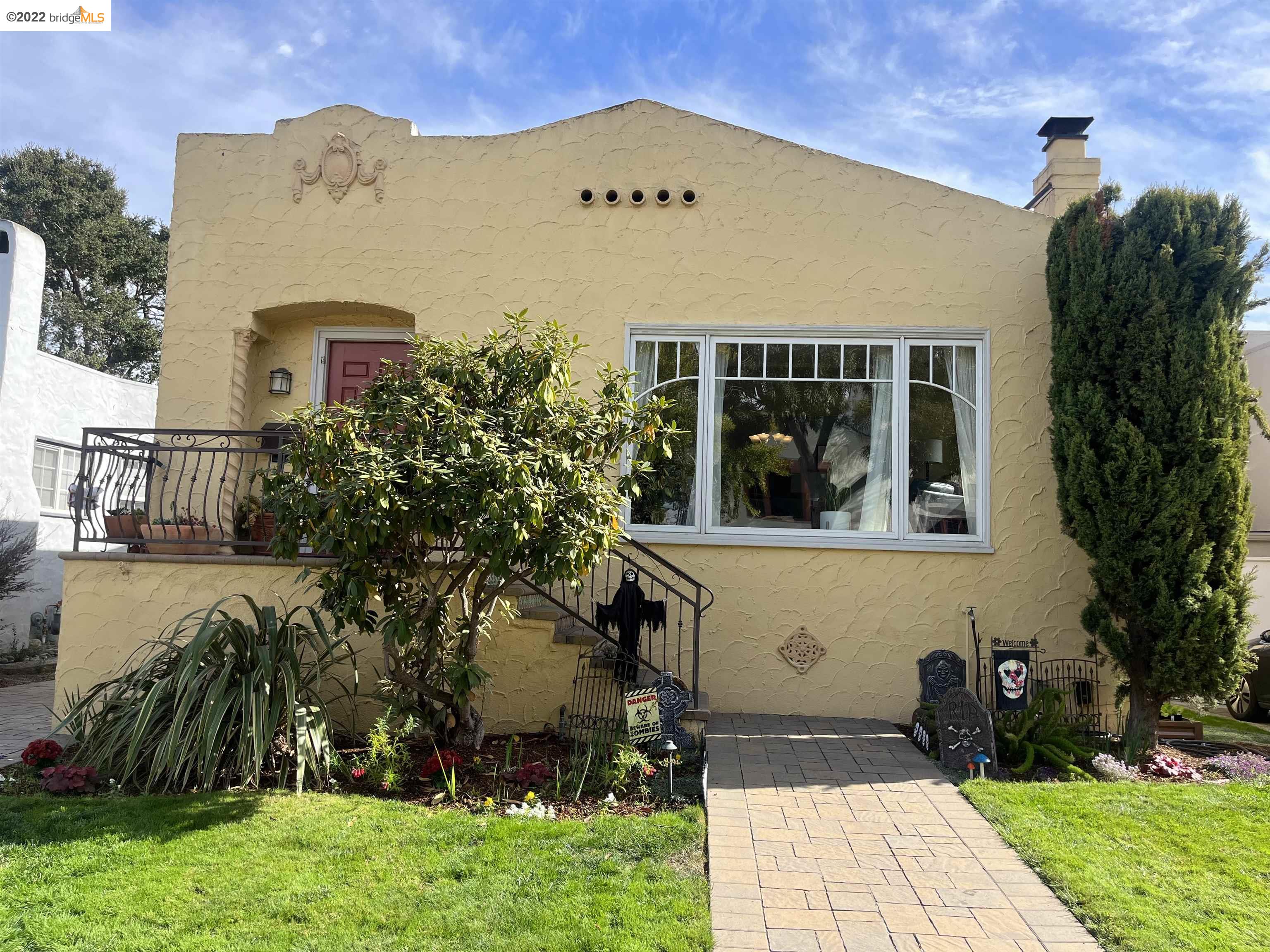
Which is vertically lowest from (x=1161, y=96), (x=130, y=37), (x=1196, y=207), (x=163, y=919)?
(x=163, y=919)

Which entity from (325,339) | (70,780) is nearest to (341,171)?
(325,339)

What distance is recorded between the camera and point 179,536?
663 centimetres

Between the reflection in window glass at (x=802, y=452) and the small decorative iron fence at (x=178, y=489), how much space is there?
349 cm

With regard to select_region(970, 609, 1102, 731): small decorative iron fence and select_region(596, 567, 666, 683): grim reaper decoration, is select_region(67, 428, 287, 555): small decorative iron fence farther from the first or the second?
select_region(970, 609, 1102, 731): small decorative iron fence

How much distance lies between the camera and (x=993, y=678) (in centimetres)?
612

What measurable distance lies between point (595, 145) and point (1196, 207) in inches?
182

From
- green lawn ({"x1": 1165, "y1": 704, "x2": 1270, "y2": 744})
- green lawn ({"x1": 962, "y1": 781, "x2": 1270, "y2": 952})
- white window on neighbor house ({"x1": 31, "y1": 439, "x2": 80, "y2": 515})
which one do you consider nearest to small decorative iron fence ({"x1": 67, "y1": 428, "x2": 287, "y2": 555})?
green lawn ({"x1": 962, "y1": 781, "x2": 1270, "y2": 952})

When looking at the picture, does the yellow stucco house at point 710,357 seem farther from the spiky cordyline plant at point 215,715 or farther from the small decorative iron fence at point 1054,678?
the spiky cordyline plant at point 215,715

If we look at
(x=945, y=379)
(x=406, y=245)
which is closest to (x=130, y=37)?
(x=406, y=245)

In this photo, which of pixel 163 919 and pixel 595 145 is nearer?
pixel 163 919

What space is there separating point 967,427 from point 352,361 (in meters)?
5.52

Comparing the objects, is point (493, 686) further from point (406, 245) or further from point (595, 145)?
point (595, 145)

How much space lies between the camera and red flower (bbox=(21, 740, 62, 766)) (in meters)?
5.25

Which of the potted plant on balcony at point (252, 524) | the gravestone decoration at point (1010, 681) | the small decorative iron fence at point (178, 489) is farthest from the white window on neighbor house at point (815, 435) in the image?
the small decorative iron fence at point (178, 489)
